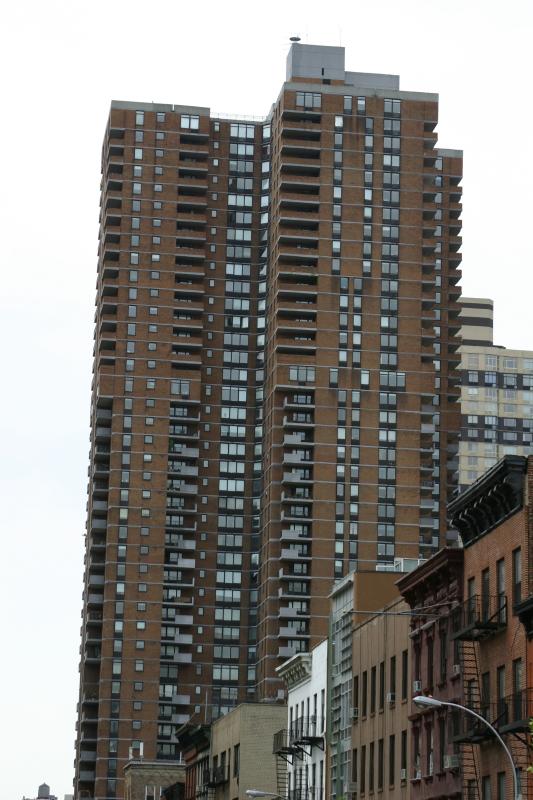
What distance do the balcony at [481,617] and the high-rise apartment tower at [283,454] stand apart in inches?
4780

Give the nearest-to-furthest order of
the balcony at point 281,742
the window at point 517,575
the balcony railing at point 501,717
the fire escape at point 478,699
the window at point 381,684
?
the balcony railing at point 501,717 < the fire escape at point 478,699 < the window at point 517,575 < the window at point 381,684 < the balcony at point 281,742

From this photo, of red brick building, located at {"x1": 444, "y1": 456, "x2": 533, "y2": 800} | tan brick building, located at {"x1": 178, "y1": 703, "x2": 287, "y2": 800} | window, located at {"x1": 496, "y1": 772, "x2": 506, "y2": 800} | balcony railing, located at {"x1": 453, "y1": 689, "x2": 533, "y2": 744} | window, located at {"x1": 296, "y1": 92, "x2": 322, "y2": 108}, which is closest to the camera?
balcony railing, located at {"x1": 453, "y1": 689, "x2": 533, "y2": 744}

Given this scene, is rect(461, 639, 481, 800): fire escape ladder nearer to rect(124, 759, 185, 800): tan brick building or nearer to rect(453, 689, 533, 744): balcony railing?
rect(453, 689, 533, 744): balcony railing

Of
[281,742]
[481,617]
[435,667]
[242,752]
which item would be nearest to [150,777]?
[242,752]

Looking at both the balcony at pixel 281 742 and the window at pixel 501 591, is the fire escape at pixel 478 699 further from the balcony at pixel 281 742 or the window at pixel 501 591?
the balcony at pixel 281 742

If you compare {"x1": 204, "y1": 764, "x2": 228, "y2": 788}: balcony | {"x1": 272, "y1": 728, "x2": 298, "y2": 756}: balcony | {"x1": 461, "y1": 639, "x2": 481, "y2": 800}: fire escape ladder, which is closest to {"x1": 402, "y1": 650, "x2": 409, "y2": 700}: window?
{"x1": 461, "y1": 639, "x2": 481, "y2": 800}: fire escape ladder

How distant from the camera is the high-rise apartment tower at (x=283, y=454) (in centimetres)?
18775

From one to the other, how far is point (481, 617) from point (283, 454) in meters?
129

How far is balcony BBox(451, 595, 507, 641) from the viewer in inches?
2295

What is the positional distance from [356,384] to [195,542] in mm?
24900

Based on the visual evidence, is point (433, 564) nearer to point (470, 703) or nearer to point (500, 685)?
point (470, 703)

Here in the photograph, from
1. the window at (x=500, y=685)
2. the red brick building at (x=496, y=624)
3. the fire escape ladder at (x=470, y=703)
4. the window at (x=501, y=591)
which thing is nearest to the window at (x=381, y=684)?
the red brick building at (x=496, y=624)

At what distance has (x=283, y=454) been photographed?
189 m

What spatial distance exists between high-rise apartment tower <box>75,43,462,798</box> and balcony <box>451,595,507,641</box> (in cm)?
12140
